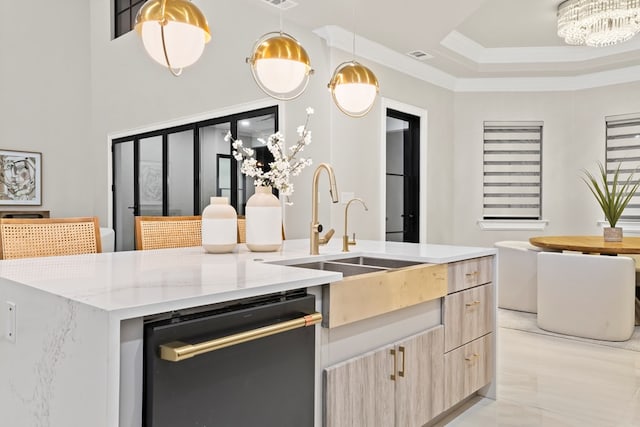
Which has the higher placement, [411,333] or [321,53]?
[321,53]

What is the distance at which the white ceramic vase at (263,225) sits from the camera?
92.7 inches

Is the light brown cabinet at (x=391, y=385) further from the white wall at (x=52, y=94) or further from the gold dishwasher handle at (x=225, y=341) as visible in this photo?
the white wall at (x=52, y=94)

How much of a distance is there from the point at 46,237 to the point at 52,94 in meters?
5.51

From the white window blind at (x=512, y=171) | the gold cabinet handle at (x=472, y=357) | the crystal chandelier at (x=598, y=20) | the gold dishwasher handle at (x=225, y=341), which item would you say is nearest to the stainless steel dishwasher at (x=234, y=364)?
the gold dishwasher handle at (x=225, y=341)

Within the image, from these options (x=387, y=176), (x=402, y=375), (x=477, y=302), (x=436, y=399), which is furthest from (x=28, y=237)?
(x=387, y=176)

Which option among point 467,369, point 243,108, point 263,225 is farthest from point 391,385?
point 243,108

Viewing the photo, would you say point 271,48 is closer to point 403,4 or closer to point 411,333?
point 411,333

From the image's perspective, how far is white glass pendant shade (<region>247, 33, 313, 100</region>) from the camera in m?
2.31

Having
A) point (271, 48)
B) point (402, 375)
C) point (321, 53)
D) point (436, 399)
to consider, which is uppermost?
point (321, 53)

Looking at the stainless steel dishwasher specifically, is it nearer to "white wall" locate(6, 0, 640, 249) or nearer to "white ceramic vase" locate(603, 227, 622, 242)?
"white wall" locate(6, 0, 640, 249)

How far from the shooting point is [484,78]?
6062mm

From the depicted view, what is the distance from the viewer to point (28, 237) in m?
2.18

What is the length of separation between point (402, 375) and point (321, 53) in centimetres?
319

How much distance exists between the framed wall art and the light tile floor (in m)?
6.28
